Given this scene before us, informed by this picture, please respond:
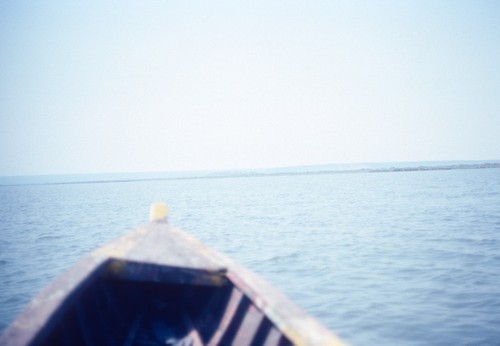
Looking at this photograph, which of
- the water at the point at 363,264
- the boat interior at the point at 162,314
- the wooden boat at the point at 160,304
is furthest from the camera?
the water at the point at 363,264

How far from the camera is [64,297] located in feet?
9.60

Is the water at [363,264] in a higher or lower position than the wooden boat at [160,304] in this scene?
lower

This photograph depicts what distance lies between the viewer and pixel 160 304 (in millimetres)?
4496

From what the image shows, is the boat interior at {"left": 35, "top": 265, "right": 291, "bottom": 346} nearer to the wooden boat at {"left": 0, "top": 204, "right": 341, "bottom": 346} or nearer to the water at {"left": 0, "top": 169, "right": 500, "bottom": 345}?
the wooden boat at {"left": 0, "top": 204, "right": 341, "bottom": 346}

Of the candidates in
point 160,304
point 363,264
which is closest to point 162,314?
point 160,304

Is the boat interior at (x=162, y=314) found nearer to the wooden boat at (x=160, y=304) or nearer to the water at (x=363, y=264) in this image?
the wooden boat at (x=160, y=304)

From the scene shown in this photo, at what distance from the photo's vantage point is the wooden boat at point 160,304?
2.73 m

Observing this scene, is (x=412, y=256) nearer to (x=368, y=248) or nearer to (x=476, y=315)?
(x=368, y=248)

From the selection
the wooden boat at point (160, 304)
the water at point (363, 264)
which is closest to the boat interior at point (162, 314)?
the wooden boat at point (160, 304)

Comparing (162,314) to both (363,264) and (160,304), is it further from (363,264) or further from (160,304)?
(363,264)

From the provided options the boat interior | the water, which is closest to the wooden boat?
the boat interior

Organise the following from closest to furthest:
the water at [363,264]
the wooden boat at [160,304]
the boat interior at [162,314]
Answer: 1. the wooden boat at [160,304]
2. the boat interior at [162,314]
3. the water at [363,264]

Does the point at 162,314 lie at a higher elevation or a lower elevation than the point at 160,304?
lower

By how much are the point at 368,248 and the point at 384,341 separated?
8.63 metres
